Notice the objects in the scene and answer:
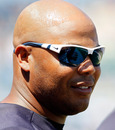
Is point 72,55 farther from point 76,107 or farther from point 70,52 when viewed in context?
point 76,107

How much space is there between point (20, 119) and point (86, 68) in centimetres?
62

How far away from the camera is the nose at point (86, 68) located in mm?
2461

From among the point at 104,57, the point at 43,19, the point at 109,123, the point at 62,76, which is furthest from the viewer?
the point at 104,57

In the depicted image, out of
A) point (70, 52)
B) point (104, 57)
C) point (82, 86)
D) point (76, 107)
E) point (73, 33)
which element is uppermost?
point (73, 33)

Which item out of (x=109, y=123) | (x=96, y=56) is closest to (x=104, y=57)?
(x=96, y=56)

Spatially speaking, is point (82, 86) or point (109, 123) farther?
point (82, 86)

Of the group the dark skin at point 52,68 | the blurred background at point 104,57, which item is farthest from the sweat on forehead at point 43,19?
the blurred background at point 104,57

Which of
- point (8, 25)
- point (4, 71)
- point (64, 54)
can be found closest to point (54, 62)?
Result: point (64, 54)

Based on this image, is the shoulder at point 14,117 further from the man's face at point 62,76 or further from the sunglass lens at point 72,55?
the sunglass lens at point 72,55

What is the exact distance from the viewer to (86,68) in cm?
247

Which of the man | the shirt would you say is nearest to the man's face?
the shirt

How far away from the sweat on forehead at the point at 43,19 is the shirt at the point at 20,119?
1.81 ft

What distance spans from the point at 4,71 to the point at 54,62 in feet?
21.9

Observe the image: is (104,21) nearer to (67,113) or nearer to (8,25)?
(8,25)
